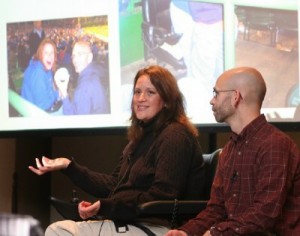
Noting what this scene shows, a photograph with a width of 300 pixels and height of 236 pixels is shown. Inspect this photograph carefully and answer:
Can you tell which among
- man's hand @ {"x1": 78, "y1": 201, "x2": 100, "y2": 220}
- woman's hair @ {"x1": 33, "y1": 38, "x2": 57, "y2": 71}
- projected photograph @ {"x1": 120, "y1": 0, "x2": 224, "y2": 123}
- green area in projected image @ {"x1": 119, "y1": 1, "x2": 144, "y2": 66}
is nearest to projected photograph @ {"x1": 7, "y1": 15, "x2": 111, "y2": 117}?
woman's hair @ {"x1": 33, "y1": 38, "x2": 57, "y2": 71}

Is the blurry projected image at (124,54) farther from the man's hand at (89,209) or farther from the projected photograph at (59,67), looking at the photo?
the man's hand at (89,209)

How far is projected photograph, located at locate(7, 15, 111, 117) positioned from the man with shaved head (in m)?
1.57

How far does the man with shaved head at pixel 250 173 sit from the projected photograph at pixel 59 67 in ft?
5.16

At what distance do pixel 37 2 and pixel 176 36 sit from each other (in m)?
0.97

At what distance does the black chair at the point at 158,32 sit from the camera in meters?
3.24

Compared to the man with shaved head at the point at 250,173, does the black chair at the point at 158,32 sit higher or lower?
higher

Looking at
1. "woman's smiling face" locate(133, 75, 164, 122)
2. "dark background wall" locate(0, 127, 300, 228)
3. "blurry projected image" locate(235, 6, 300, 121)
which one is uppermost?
"blurry projected image" locate(235, 6, 300, 121)

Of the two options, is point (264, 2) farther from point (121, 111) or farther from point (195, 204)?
point (195, 204)

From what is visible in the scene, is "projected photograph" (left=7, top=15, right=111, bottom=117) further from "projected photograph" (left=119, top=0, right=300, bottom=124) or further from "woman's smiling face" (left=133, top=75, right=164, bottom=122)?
"woman's smiling face" (left=133, top=75, right=164, bottom=122)

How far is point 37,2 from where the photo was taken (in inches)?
137

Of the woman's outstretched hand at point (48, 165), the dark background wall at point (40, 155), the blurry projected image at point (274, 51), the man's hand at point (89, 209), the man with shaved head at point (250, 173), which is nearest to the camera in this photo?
the man with shaved head at point (250, 173)

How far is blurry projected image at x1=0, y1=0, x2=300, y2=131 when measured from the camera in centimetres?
313

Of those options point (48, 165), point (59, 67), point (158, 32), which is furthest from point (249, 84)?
point (59, 67)

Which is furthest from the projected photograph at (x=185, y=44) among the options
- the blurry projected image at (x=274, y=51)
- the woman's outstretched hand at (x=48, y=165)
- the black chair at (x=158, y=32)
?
the woman's outstretched hand at (x=48, y=165)
